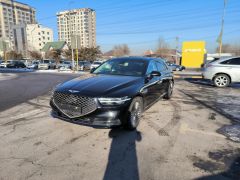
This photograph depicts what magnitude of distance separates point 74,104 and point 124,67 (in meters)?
2.08

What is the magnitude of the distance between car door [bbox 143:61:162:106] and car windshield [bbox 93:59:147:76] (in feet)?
0.67

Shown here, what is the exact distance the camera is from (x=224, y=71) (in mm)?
10000

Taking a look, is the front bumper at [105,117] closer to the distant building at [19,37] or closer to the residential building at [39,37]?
the distant building at [19,37]

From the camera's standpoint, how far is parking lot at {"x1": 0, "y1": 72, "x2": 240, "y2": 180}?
280 centimetres

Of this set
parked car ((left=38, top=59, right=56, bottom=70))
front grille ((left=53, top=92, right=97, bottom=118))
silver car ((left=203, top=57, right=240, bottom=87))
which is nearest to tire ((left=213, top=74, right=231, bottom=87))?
silver car ((left=203, top=57, right=240, bottom=87))

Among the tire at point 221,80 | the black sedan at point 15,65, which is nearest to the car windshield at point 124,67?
the tire at point 221,80

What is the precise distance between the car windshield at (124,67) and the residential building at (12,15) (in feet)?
344

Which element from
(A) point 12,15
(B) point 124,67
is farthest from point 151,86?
(A) point 12,15

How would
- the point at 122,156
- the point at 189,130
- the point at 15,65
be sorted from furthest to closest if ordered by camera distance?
the point at 15,65 → the point at 189,130 → the point at 122,156

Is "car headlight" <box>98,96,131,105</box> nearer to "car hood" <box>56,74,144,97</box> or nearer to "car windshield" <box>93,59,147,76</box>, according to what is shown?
"car hood" <box>56,74,144,97</box>

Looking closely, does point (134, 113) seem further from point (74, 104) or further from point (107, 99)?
point (74, 104)

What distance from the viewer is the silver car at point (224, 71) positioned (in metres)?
9.80

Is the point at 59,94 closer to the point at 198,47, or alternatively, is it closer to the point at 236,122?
the point at 236,122

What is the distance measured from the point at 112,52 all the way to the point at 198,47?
77.1 metres
